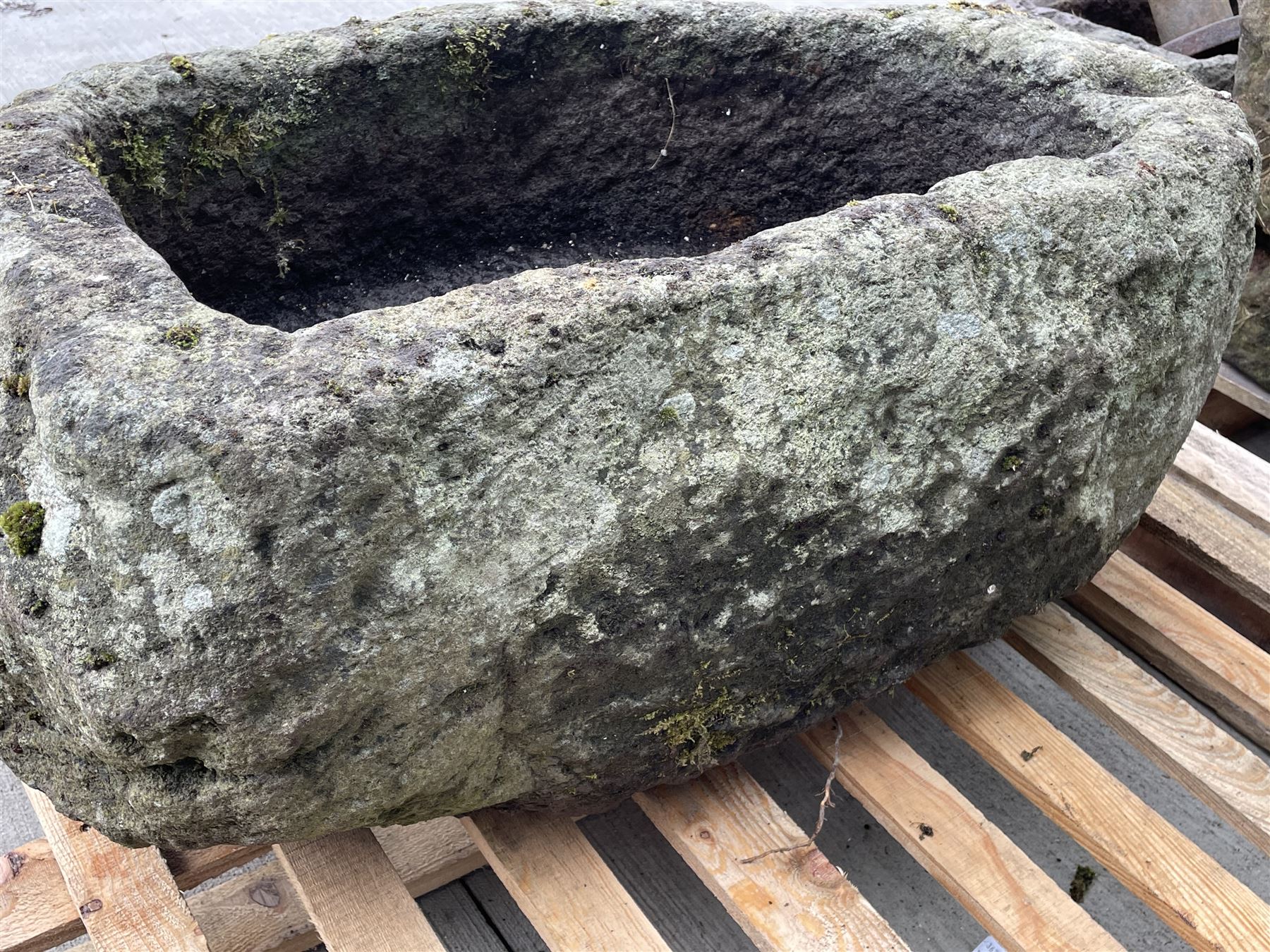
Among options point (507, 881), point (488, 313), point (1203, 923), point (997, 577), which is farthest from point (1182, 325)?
point (507, 881)

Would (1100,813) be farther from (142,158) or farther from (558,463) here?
(142,158)

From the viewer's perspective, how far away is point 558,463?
4.03 ft

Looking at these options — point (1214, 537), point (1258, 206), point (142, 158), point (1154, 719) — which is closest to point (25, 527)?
point (142, 158)

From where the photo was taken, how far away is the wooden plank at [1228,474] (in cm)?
220

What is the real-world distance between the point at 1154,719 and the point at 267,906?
145cm

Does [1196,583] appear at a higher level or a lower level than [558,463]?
lower

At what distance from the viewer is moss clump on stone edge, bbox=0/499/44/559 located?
1.16 meters

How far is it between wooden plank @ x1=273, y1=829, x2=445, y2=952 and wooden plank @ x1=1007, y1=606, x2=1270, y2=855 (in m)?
1.11

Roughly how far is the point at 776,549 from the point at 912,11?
1274 mm

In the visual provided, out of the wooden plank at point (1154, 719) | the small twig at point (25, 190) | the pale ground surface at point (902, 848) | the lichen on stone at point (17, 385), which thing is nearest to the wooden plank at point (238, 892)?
the pale ground surface at point (902, 848)

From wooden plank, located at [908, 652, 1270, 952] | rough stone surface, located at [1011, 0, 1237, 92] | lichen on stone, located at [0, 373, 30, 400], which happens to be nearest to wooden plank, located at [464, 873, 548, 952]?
wooden plank, located at [908, 652, 1270, 952]

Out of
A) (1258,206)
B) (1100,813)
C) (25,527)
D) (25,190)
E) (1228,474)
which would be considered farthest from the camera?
(1258,206)

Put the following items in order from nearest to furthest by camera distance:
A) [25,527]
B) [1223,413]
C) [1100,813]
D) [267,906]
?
[25,527]
[1100,813]
[267,906]
[1223,413]

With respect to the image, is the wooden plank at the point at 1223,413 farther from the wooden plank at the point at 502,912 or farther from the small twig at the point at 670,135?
the wooden plank at the point at 502,912
